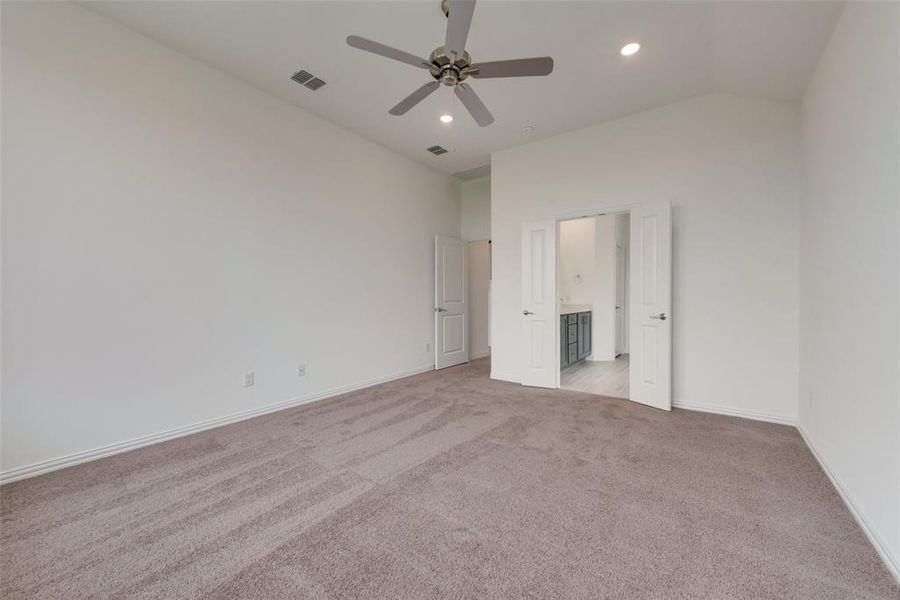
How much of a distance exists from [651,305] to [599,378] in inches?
63.6

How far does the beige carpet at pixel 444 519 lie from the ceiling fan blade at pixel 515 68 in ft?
8.26

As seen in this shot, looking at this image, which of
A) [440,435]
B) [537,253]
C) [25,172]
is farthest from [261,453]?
[537,253]

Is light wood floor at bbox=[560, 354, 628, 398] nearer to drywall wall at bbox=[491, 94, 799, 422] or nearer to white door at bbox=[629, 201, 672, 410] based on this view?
white door at bbox=[629, 201, 672, 410]

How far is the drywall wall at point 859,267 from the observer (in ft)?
4.85

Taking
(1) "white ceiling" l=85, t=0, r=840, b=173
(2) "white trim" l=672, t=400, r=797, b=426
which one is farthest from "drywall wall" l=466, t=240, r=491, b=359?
(2) "white trim" l=672, t=400, r=797, b=426

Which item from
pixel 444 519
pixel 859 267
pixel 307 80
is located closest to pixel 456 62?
pixel 307 80

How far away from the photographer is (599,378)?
4.79m

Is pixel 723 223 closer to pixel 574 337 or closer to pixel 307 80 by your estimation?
pixel 574 337

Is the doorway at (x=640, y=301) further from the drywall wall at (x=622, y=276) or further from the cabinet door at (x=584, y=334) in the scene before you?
the drywall wall at (x=622, y=276)

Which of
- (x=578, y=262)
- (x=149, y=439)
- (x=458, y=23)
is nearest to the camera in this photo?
(x=458, y=23)

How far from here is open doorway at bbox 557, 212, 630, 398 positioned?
5.18 m

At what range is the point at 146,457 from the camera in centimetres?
Result: 247

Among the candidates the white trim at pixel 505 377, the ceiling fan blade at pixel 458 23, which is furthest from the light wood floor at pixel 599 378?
the ceiling fan blade at pixel 458 23

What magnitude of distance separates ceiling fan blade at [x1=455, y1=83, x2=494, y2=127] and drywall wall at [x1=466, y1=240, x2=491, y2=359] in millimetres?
3743
